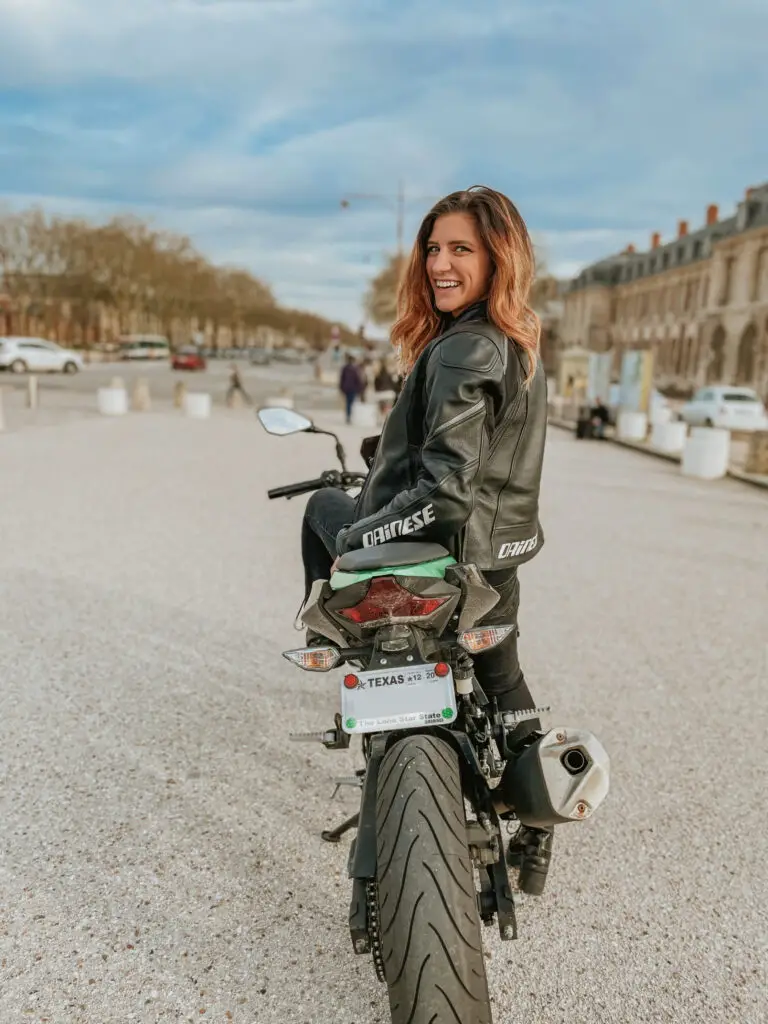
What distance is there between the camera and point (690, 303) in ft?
194

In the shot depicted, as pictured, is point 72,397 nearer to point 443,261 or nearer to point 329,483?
point 329,483

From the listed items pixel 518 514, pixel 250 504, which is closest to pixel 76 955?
pixel 518 514

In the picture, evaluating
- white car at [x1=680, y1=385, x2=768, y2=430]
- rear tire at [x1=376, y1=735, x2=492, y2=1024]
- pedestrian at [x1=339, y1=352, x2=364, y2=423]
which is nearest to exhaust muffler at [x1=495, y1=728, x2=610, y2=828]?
rear tire at [x1=376, y1=735, x2=492, y2=1024]

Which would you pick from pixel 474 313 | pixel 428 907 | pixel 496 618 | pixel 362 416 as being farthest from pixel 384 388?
pixel 428 907

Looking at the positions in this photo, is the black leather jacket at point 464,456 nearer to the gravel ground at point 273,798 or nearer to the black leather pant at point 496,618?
the black leather pant at point 496,618

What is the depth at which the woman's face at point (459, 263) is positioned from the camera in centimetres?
212

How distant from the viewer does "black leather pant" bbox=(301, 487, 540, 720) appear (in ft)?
7.80

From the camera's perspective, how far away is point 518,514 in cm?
219

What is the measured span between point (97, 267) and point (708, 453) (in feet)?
212

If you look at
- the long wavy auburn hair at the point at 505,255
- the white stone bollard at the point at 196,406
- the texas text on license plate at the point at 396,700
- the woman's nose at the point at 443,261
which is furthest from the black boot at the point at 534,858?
the white stone bollard at the point at 196,406

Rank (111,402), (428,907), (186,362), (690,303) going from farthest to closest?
(690,303)
(186,362)
(111,402)
(428,907)

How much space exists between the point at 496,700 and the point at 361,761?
125cm

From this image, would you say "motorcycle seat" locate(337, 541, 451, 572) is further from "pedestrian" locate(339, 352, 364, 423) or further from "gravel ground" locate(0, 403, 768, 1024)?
"pedestrian" locate(339, 352, 364, 423)

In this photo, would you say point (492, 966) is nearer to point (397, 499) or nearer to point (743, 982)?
point (743, 982)
